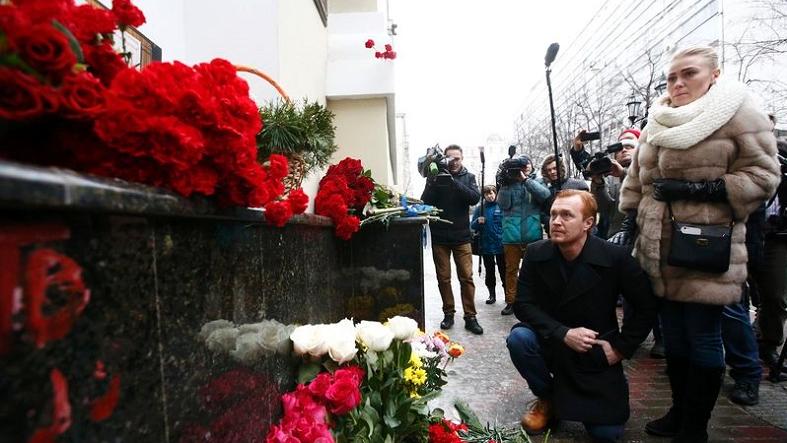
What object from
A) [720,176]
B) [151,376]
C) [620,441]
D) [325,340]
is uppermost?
[720,176]

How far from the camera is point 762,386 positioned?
3.19 meters

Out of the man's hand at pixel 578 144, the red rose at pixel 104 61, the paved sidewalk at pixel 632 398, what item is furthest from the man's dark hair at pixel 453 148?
the red rose at pixel 104 61

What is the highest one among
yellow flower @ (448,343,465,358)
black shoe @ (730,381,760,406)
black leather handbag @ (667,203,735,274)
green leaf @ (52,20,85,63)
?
green leaf @ (52,20,85,63)

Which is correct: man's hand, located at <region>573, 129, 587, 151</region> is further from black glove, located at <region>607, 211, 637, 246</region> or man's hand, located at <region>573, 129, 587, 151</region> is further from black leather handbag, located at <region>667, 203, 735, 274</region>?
black leather handbag, located at <region>667, 203, 735, 274</region>

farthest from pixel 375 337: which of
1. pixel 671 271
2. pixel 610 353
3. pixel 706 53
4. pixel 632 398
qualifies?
pixel 706 53

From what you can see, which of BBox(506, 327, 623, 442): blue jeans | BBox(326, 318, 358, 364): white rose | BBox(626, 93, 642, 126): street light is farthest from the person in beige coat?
BBox(626, 93, 642, 126): street light

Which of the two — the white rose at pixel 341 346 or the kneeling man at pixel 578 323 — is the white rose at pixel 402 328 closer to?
the white rose at pixel 341 346

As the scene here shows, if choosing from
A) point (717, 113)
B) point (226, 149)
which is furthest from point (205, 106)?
point (717, 113)

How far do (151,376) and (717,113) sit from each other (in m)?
2.75

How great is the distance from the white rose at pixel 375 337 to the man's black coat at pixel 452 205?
3082mm

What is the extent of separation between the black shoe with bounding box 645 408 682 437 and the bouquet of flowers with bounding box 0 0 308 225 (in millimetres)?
2750

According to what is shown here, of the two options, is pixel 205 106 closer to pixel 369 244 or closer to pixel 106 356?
pixel 106 356

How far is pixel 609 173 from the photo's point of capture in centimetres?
422

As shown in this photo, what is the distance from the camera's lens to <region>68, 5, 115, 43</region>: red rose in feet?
2.93
